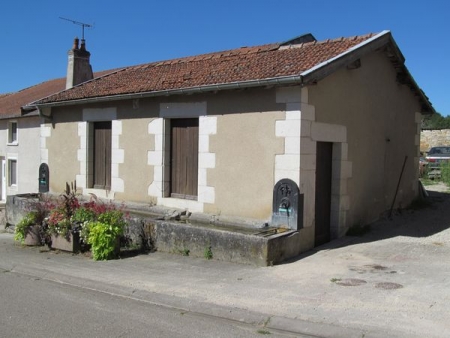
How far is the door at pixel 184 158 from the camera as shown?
9.59m

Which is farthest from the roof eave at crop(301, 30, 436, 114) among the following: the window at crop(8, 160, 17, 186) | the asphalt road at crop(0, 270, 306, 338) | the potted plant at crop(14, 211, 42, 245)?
the window at crop(8, 160, 17, 186)

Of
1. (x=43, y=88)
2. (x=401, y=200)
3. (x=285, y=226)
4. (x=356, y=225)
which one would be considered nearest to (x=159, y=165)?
(x=285, y=226)

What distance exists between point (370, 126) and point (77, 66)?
9.15m

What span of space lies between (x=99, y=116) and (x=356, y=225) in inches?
263

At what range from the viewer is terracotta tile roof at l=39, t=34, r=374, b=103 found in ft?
27.6

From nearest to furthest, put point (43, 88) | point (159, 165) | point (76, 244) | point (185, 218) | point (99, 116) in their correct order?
point (76, 244)
point (185, 218)
point (159, 165)
point (99, 116)
point (43, 88)

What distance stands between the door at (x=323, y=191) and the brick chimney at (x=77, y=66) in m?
8.82

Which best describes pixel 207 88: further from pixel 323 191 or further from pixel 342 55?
pixel 323 191

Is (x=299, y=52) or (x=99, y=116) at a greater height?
(x=299, y=52)

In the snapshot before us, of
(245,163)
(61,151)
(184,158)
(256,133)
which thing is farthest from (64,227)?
(61,151)

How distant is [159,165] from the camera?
9.95 meters

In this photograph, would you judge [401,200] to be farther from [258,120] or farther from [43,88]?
[43,88]

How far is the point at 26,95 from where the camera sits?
74.2 feet

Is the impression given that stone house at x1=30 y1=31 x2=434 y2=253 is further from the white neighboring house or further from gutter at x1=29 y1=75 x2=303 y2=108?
Result: the white neighboring house
